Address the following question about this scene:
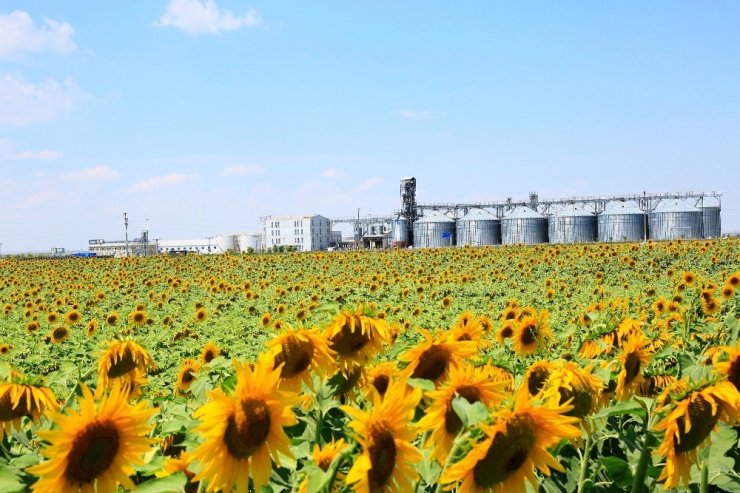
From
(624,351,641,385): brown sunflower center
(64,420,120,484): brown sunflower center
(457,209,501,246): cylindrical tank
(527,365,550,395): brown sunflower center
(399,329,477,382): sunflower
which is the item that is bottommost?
(624,351,641,385): brown sunflower center

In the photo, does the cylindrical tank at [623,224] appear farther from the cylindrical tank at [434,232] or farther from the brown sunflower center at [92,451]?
the brown sunflower center at [92,451]

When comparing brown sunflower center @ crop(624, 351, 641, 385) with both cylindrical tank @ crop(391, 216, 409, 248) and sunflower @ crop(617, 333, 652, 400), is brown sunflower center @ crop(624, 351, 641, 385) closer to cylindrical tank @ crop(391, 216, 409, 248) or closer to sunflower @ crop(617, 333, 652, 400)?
sunflower @ crop(617, 333, 652, 400)

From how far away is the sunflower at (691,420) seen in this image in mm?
1502

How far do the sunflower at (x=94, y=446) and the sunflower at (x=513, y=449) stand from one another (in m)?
0.64

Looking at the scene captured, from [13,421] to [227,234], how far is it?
159634mm

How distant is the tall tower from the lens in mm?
74438

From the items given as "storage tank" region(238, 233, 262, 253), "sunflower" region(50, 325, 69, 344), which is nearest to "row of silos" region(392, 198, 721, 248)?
"sunflower" region(50, 325, 69, 344)

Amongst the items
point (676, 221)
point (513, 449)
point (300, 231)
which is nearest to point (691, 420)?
point (513, 449)

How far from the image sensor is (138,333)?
34.1 feet

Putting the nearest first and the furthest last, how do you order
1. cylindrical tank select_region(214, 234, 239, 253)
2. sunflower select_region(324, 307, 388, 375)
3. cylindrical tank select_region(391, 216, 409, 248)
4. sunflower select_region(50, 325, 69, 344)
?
sunflower select_region(324, 307, 388, 375), sunflower select_region(50, 325, 69, 344), cylindrical tank select_region(391, 216, 409, 248), cylindrical tank select_region(214, 234, 239, 253)

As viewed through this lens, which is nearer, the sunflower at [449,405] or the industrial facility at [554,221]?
the sunflower at [449,405]

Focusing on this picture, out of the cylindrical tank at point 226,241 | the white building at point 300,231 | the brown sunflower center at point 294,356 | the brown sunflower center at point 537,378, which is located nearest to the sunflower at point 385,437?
the brown sunflower center at point 294,356

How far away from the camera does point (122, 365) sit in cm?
269

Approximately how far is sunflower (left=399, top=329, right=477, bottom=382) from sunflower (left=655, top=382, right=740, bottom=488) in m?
0.54
